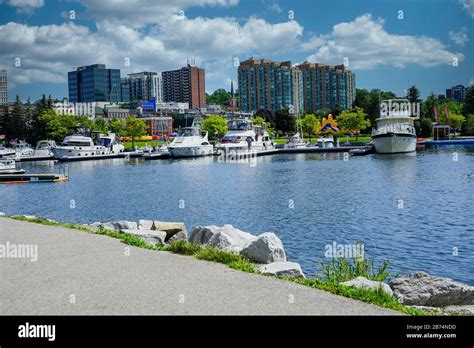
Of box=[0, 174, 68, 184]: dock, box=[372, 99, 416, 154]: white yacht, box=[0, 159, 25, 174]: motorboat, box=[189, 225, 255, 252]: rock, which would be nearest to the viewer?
box=[189, 225, 255, 252]: rock

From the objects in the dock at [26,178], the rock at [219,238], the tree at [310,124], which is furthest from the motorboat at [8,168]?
the tree at [310,124]

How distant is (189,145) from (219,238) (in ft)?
261

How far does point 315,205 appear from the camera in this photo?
102 feet

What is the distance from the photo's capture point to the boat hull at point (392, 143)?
77.9m

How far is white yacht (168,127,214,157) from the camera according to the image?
9262 centimetres

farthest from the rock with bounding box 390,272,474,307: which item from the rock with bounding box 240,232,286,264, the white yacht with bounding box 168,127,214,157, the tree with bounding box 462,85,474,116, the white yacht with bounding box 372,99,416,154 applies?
the tree with bounding box 462,85,474,116

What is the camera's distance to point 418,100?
132 metres

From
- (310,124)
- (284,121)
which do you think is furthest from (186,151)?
(284,121)

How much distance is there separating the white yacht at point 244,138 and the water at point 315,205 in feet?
117

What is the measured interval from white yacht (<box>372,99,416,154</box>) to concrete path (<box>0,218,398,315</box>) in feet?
229

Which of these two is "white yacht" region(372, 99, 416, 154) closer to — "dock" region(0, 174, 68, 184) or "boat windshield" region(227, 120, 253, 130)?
"boat windshield" region(227, 120, 253, 130)

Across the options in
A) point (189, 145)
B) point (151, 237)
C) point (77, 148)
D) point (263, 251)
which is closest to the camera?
point (263, 251)

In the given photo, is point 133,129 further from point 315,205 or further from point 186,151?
point 315,205
